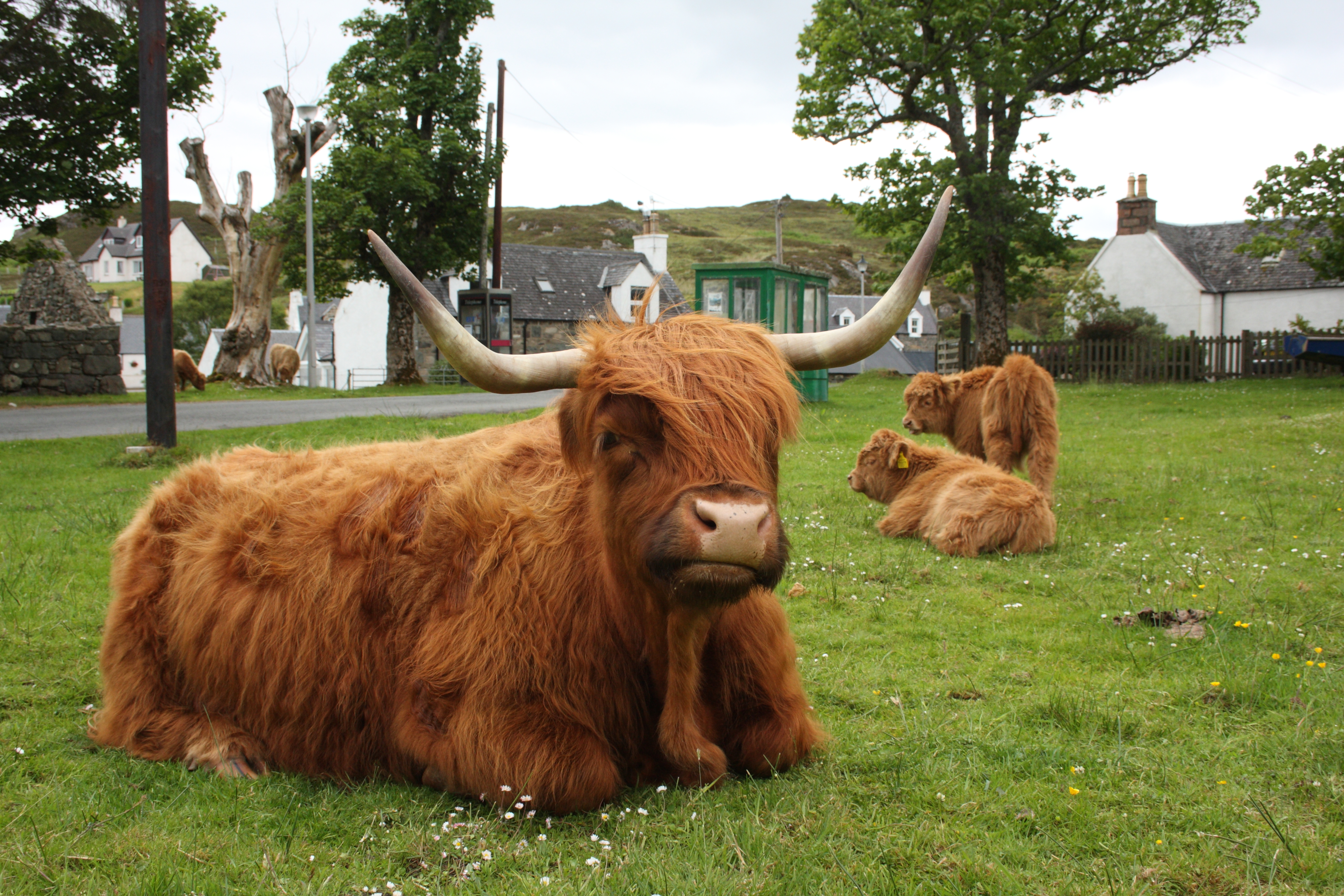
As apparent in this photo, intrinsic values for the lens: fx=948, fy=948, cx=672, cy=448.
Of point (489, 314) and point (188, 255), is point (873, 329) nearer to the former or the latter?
point (489, 314)

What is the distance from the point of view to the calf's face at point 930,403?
1067cm

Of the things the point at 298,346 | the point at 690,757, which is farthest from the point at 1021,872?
the point at 298,346

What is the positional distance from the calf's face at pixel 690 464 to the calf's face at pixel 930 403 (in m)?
8.11

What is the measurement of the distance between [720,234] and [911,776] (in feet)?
432

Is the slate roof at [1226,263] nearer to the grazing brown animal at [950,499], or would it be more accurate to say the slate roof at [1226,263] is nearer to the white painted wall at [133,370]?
the grazing brown animal at [950,499]

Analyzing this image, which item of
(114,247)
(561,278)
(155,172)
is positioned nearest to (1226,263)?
(561,278)

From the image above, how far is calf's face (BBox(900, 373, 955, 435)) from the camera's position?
420 inches

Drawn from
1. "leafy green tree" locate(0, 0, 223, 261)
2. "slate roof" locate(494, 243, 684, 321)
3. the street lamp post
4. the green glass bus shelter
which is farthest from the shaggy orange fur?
"slate roof" locate(494, 243, 684, 321)

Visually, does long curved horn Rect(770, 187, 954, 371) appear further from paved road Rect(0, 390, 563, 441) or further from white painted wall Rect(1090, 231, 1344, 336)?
white painted wall Rect(1090, 231, 1344, 336)

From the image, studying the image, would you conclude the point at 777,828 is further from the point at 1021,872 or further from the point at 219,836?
the point at 219,836

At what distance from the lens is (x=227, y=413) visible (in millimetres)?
16312

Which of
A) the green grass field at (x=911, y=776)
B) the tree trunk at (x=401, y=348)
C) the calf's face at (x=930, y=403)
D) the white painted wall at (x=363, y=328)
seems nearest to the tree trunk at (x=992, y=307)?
the calf's face at (x=930, y=403)

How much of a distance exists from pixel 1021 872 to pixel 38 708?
3702 millimetres

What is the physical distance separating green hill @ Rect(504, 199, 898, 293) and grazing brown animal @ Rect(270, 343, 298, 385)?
142ft
